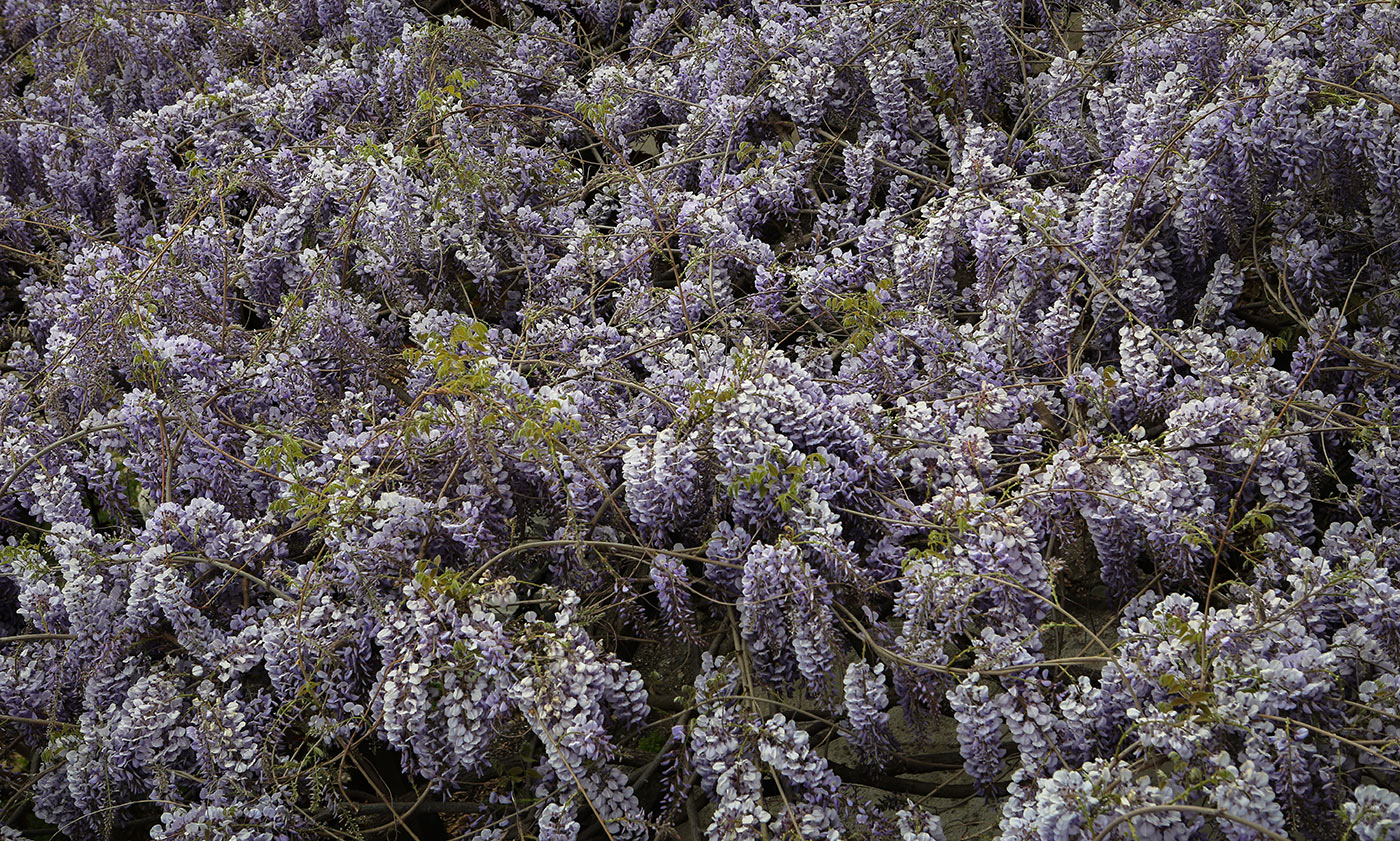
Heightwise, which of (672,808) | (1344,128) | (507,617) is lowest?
(672,808)

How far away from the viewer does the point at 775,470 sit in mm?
1965

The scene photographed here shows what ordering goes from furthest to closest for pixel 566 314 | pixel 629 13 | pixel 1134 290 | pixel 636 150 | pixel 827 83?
pixel 629 13 < pixel 636 150 < pixel 827 83 < pixel 566 314 < pixel 1134 290

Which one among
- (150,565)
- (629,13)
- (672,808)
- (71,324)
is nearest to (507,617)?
(672,808)

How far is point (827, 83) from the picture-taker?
10.3ft

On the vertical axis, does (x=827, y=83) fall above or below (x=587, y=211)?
above

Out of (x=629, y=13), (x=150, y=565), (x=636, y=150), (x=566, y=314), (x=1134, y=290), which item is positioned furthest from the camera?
(x=629, y=13)

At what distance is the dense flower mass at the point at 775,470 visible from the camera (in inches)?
72.3

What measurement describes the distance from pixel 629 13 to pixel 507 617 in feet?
9.49

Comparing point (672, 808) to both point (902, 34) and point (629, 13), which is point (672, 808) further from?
point (629, 13)

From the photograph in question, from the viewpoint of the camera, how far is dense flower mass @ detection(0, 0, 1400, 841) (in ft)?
6.03

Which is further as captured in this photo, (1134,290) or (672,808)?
(1134,290)

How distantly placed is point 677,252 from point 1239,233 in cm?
140

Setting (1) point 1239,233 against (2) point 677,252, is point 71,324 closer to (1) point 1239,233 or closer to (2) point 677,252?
(2) point 677,252

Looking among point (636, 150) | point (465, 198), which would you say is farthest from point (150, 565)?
point (636, 150)
